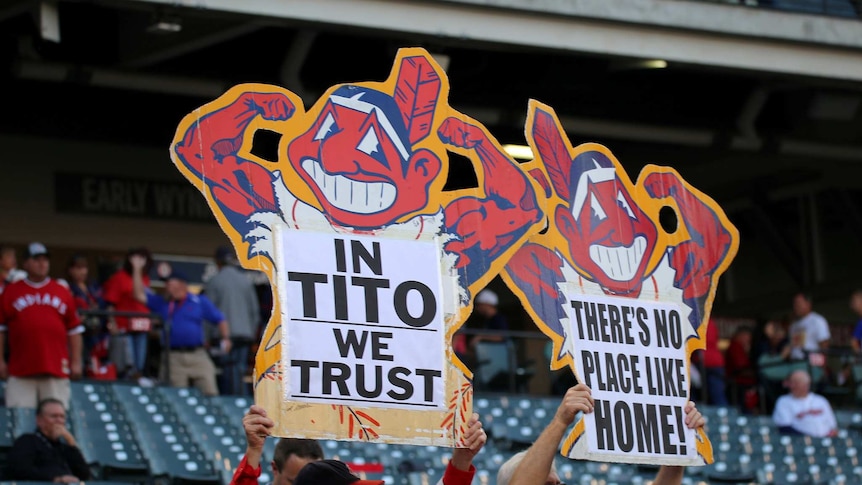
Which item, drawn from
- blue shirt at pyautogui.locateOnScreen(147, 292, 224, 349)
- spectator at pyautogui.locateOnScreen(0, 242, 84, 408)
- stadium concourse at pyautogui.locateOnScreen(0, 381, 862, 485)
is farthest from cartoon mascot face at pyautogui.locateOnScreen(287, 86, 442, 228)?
blue shirt at pyautogui.locateOnScreen(147, 292, 224, 349)

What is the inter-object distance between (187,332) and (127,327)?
0.45m

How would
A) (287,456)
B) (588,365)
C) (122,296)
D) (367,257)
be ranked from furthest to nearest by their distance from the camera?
(122,296) → (588,365) → (367,257) → (287,456)

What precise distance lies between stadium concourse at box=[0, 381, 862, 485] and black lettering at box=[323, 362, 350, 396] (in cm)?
426

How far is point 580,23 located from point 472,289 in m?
9.05

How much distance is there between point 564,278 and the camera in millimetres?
5660

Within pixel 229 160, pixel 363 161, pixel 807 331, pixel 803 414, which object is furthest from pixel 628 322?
pixel 807 331

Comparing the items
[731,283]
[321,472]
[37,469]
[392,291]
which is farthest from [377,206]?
[731,283]

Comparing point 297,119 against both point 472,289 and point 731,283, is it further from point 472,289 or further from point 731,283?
point 731,283

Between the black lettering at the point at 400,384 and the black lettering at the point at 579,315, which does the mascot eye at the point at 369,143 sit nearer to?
the black lettering at the point at 400,384

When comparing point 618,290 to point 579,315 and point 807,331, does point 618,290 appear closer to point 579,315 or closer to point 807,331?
point 579,315

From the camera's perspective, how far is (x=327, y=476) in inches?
156

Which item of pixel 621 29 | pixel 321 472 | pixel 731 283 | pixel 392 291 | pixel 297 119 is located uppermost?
pixel 621 29

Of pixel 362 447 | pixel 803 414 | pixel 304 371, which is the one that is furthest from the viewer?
pixel 803 414

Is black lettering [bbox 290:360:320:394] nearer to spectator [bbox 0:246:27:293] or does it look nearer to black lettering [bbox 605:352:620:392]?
black lettering [bbox 605:352:620:392]
